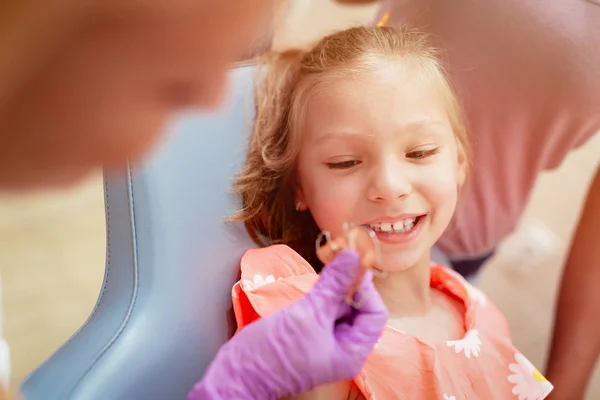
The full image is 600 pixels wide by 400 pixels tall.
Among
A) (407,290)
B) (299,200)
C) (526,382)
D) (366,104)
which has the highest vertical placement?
(366,104)

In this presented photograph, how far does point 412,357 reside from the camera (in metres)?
0.77

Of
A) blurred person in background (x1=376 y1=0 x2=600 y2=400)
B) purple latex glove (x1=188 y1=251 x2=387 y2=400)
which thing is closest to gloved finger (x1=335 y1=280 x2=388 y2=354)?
purple latex glove (x1=188 y1=251 x2=387 y2=400)

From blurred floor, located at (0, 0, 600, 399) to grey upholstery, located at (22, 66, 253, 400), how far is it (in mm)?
71

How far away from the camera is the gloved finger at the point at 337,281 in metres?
0.60

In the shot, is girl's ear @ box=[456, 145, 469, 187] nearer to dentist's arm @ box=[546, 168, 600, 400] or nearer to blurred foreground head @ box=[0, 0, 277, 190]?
dentist's arm @ box=[546, 168, 600, 400]

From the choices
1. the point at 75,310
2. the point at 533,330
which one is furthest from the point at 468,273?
the point at 75,310

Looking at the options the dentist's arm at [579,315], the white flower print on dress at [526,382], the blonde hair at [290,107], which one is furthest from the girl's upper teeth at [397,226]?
the dentist's arm at [579,315]

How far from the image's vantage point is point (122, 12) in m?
0.49

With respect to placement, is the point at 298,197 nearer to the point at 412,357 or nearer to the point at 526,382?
the point at 412,357

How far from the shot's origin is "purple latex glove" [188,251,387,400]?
611 millimetres

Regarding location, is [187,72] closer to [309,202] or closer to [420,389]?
[309,202]

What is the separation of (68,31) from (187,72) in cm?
12

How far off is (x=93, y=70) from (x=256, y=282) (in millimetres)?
342

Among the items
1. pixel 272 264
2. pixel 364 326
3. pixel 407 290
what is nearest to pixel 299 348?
pixel 364 326
